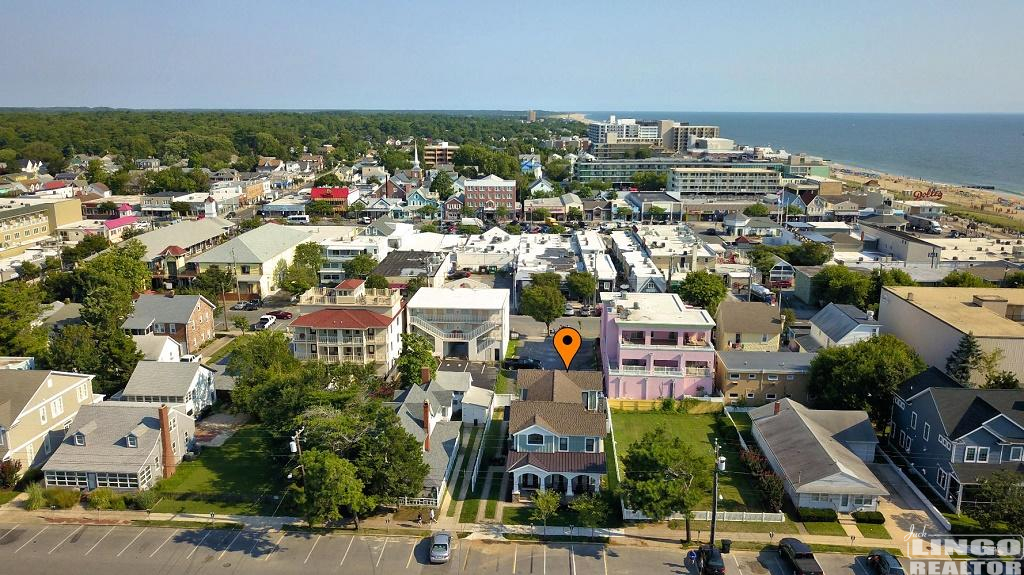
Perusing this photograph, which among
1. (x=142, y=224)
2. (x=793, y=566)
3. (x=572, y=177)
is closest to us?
(x=793, y=566)

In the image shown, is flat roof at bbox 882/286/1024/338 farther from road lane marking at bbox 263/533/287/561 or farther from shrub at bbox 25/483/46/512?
shrub at bbox 25/483/46/512

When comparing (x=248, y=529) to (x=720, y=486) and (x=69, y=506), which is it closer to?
(x=69, y=506)

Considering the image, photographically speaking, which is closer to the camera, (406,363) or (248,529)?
(248,529)

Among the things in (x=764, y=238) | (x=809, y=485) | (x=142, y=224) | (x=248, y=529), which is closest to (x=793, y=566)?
(x=809, y=485)

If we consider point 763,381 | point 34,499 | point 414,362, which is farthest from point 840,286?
point 34,499

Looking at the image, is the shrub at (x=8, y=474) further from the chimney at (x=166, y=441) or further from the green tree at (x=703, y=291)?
the green tree at (x=703, y=291)
